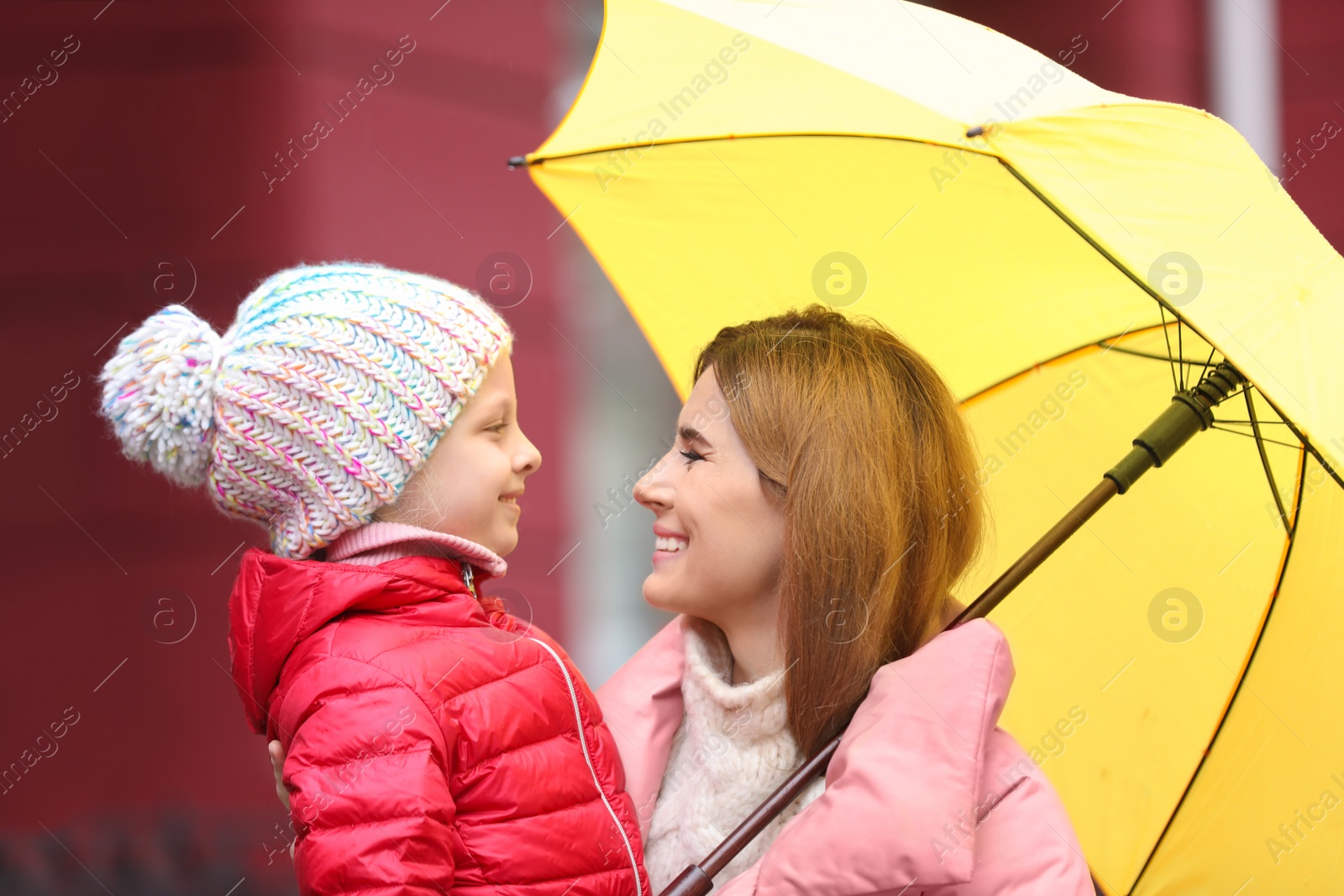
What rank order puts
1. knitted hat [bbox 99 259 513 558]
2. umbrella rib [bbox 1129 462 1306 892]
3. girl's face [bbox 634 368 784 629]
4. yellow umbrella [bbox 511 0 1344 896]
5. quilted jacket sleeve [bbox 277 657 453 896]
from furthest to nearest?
umbrella rib [bbox 1129 462 1306 892]
yellow umbrella [bbox 511 0 1344 896]
girl's face [bbox 634 368 784 629]
knitted hat [bbox 99 259 513 558]
quilted jacket sleeve [bbox 277 657 453 896]

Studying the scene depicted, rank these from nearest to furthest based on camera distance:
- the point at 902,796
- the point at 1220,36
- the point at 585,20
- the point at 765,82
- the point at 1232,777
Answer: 1. the point at 902,796
2. the point at 765,82
3. the point at 1232,777
4. the point at 585,20
5. the point at 1220,36

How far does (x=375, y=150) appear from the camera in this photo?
3.70 meters

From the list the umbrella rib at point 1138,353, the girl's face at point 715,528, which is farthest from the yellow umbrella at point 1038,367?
the girl's face at point 715,528

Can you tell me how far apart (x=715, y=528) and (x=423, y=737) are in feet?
1.69

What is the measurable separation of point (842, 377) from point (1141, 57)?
344cm

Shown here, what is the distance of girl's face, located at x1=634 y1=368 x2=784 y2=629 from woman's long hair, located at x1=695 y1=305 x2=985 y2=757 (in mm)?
27

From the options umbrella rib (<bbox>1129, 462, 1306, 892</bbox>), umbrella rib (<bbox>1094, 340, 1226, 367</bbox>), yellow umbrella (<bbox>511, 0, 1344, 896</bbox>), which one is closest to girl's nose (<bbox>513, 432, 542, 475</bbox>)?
yellow umbrella (<bbox>511, 0, 1344, 896</bbox>)

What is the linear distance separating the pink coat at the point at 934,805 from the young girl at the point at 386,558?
0.31m

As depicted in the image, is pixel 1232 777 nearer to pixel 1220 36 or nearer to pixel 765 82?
pixel 765 82

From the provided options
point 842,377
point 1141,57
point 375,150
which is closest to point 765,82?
point 842,377

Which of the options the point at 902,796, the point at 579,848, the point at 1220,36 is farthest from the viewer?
the point at 1220,36

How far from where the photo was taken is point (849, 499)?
165 cm

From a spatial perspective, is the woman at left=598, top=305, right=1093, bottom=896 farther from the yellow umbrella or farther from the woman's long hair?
the yellow umbrella

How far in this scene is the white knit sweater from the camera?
1719 millimetres
